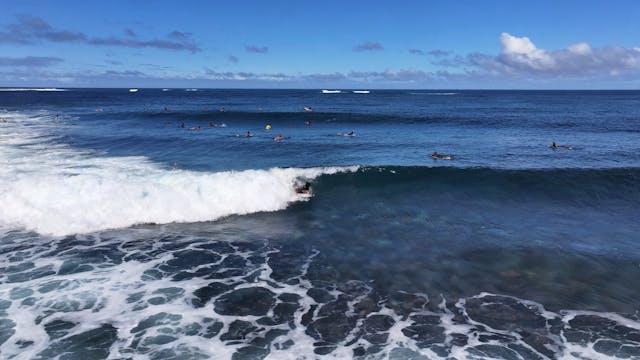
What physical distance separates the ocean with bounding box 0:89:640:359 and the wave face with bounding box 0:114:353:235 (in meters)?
0.11

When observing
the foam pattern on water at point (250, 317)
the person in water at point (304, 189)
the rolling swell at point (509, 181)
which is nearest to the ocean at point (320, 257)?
the foam pattern on water at point (250, 317)

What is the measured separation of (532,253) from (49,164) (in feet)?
95.2

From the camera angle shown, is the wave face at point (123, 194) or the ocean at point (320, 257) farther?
the wave face at point (123, 194)

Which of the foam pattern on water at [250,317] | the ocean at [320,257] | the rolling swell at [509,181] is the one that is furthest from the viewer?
the rolling swell at [509,181]

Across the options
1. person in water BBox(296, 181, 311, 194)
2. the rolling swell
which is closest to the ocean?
the rolling swell

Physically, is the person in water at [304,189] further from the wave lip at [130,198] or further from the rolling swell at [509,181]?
the rolling swell at [509,181]

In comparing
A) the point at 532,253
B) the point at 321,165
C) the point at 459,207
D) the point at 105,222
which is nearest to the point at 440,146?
the point at 321,165

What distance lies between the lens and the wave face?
20.1 m

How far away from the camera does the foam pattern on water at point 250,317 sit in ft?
36.4

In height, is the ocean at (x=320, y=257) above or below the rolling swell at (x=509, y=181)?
below

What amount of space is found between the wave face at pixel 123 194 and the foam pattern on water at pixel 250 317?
3.92 metres

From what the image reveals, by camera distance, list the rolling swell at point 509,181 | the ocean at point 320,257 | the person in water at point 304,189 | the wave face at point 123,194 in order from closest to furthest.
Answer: the ocean at point 320,257 < the wave face at point 123,194 < the person in water at point 304,189 < the rolling swell at point 509,181

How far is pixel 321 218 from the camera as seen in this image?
21.5 metres

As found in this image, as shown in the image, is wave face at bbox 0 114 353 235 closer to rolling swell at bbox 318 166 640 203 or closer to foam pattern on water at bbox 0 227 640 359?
rolling swell at bbox 318 166 640 203
